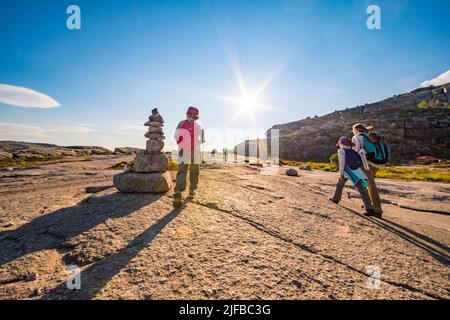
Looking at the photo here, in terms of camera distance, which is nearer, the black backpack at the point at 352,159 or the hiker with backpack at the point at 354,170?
the hiker with backpack at the point at 354,170

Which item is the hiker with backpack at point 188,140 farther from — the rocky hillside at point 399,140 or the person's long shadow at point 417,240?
the rocky hillside at point 399,140

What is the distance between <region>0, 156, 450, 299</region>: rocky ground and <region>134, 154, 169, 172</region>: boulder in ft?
5.31

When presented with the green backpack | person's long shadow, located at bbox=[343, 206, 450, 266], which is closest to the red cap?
the green backpack

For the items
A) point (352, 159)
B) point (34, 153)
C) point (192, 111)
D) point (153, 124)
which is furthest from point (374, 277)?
point (34, 153)

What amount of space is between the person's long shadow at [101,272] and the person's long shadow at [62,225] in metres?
1.31

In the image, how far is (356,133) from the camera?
7871 millimetres

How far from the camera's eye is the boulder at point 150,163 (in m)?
8.91

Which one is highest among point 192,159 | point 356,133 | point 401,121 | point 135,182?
point 401,121

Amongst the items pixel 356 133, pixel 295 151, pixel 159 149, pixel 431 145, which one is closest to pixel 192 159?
pixel 159 149

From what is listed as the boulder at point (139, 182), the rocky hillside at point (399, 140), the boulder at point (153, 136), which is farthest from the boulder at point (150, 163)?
the rocky hillside at point (399, 140)

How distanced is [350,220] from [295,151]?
6356cm

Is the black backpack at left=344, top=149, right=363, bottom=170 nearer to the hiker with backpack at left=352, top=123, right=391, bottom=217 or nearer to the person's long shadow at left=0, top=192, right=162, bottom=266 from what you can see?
the hiker with backpack at left=352, top=123, right=391, bottom=217
